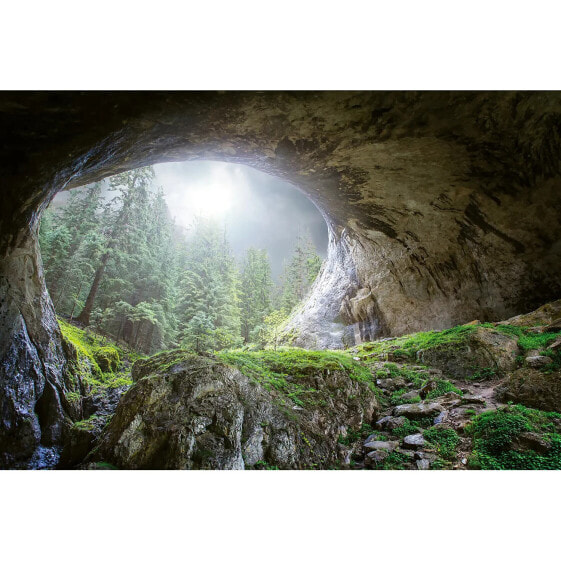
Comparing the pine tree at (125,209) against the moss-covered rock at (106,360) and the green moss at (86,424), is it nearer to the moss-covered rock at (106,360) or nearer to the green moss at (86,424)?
the moss-covered rock at (106,360)

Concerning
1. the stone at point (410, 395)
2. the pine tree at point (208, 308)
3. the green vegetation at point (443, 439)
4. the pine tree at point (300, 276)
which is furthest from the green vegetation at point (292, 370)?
the pine tree at point (300, 276)

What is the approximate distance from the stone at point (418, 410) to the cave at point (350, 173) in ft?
18.2

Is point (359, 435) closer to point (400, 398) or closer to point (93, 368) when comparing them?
point (400, 398)

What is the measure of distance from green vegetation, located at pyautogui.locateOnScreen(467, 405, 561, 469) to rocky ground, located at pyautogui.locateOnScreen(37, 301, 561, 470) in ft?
0.04

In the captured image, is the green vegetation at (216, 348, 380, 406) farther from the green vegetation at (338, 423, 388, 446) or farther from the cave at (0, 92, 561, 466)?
the cave at (0, 92, 561, 466)

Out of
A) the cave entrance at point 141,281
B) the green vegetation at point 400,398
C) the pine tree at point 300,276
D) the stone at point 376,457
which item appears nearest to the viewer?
the stone at point 376,457

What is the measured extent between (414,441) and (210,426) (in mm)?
2763

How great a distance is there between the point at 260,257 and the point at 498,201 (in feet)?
71.1

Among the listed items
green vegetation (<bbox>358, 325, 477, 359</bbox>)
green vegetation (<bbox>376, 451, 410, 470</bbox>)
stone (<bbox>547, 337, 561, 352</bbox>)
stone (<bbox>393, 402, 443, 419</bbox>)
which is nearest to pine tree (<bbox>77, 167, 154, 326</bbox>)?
green vegetation (<bbox>358, 325, 477, 359</bbox>)

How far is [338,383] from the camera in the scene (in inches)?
204

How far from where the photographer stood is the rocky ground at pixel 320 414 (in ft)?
10.9

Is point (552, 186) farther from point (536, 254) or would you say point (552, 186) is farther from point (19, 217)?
point (19, 217)

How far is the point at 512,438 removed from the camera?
11.2ft

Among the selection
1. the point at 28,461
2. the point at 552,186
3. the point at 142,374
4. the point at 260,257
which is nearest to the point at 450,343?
the point at 552,186
